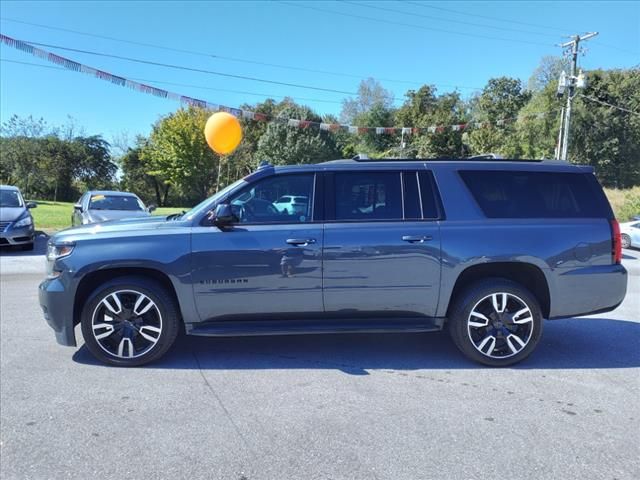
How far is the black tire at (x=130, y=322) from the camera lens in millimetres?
4090

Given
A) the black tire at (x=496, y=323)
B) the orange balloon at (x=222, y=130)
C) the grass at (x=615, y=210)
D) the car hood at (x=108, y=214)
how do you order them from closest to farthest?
the black tire at (x=496, y=323), the car hood at (x=108, y=214), the grass at (x=615, y=210), the orange balloon at (x=222, y=130)

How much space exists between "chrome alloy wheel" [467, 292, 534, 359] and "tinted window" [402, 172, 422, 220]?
993mm

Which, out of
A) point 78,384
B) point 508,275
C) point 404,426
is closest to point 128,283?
point 78,384

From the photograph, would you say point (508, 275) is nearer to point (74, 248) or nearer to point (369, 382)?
point (369, 382)

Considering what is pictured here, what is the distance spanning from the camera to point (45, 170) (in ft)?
136

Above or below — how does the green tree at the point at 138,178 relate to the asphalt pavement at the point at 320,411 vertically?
above

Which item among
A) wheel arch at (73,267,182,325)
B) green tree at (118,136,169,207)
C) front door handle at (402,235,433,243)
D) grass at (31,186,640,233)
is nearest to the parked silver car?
grass at (31,186,640,233)

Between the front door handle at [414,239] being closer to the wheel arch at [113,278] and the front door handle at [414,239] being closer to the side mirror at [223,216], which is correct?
the side mirror at [223,216]

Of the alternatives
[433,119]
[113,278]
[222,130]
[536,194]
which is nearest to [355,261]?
[536,194]

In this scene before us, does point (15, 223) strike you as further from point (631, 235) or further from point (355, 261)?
point (631, 235)

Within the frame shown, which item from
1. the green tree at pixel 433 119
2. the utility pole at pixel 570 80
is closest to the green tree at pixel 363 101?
the green tree at pixel 433 119

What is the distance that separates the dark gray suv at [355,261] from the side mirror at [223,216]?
1 centimetres

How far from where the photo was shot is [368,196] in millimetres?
4258

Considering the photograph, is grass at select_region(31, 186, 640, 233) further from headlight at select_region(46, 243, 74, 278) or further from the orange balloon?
headlight at select_region(46, 243, 74, 278)
